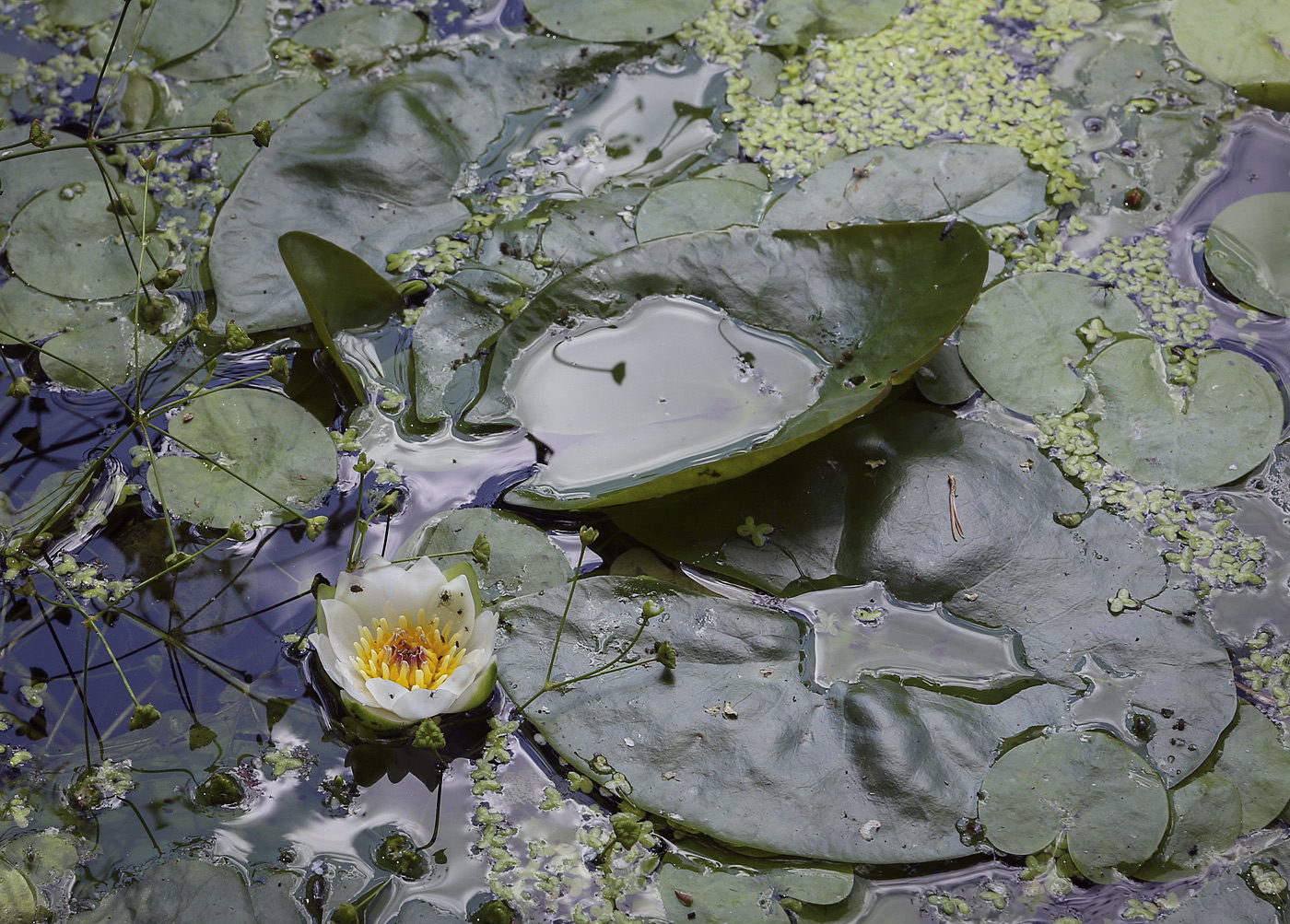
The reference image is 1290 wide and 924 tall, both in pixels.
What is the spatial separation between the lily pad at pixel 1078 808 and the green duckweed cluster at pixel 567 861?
0.81 metres

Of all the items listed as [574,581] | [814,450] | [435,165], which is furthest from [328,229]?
[814,450]

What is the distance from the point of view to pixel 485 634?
6.72 feet

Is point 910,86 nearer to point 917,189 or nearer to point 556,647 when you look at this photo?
point 917,189

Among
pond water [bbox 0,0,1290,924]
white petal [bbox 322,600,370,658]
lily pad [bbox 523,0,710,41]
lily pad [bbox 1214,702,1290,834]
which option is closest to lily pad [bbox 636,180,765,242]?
pond water [bbox 0,0,1290,924]

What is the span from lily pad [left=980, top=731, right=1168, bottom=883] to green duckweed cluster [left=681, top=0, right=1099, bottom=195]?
1861mm

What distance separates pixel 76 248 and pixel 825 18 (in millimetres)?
2739

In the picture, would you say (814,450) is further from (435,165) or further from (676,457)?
(435,165)

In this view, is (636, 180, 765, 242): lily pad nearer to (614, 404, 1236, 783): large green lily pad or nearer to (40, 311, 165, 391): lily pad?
(614, 404, 1236, 783): large green lily pad

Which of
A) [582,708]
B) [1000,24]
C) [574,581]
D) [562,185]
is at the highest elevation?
[1000,24]

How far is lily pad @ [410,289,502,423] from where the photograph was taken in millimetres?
2600

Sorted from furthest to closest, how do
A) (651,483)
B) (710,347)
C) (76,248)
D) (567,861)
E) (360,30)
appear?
(360,30) < (76,248) < (710,347) < (651,483) < (567,861)

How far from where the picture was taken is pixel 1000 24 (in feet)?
11.2

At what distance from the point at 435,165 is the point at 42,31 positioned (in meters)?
1.77

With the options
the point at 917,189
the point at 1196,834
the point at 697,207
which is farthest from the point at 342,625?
the point at 917,189
